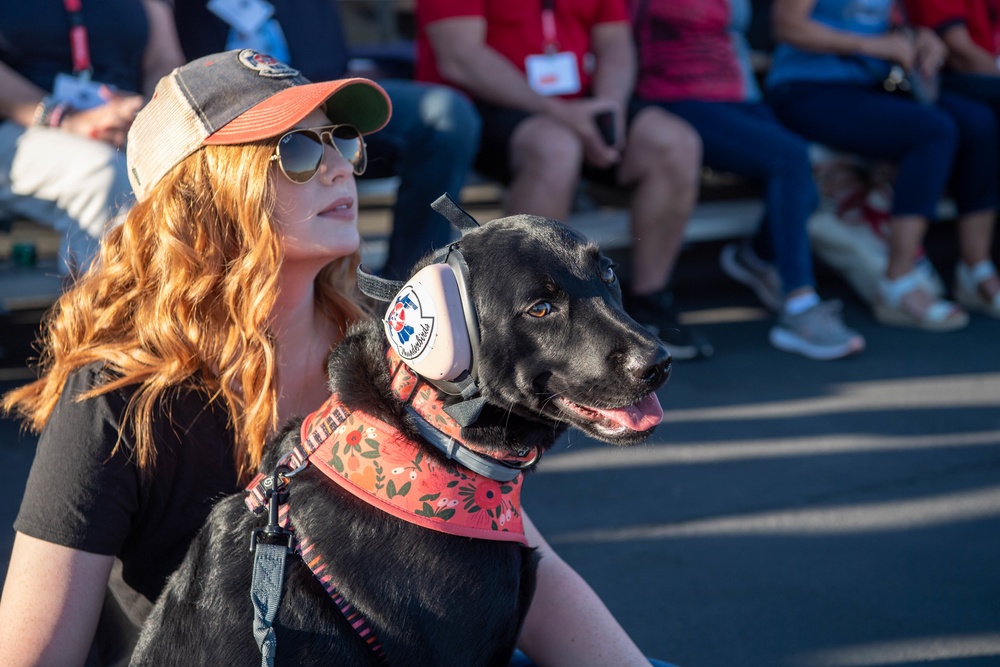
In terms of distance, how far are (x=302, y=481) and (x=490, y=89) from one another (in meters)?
2.86

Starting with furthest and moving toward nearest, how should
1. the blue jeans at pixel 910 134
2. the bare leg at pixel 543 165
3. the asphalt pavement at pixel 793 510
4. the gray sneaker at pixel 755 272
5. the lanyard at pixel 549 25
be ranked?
the gray sneaker at pixel 755 272
the blue jeans at pixel 910 134
the lanyard at pixel 549 25
the bare leg at pixel 543 165
the asphalt pavement at pixel 793 510

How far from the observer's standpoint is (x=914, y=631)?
2.34 metres

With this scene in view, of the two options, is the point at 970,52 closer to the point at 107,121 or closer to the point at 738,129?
the point at 738,129

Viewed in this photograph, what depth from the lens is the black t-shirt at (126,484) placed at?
1446 millimetres

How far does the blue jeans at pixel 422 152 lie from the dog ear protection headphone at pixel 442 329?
2.20 m

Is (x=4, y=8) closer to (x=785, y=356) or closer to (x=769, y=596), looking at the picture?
(x=769, y=596)

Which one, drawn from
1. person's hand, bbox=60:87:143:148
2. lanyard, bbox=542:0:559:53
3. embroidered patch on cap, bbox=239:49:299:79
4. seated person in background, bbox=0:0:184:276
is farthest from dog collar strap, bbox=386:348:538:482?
lanyard, bbox=542:0:559:53

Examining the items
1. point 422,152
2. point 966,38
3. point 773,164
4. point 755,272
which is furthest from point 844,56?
point 422,152

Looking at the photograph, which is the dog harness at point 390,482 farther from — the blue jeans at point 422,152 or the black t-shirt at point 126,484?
the blue jeans at point 422,152

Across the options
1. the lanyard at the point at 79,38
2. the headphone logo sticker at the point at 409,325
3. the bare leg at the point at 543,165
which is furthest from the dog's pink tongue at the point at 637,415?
the lanyard at the point at 79,38

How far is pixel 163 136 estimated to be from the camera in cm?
165

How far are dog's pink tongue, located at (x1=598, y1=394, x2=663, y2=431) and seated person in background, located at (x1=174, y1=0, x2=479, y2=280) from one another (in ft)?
7.19

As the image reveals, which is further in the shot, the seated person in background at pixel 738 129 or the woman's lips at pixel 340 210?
the seated person in background at pixel 738 129

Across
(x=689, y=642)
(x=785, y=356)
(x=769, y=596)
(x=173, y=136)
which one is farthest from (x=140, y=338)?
(x=785, y=356)
